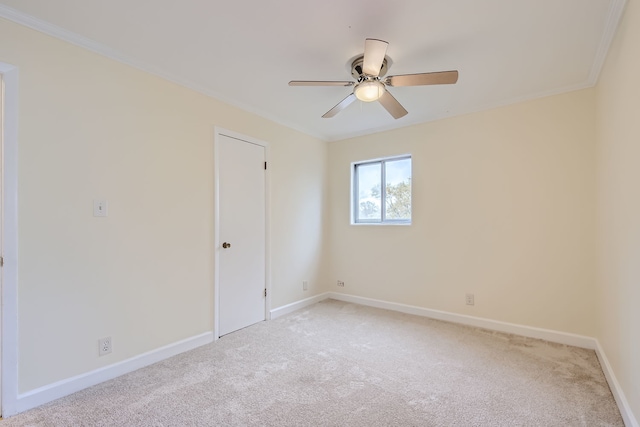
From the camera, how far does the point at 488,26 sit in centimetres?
188

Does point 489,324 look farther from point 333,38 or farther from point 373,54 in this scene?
point 333,38

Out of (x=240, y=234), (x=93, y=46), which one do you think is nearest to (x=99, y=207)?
(x=93, y=46)

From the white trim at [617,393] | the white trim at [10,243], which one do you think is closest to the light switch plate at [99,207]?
the white trim at [10,243]

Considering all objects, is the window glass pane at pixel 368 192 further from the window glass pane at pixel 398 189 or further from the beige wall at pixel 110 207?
the beige wall at pixel 110 207

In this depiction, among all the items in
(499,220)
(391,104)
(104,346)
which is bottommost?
(104,346)

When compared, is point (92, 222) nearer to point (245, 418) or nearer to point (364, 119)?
point (245, 418)

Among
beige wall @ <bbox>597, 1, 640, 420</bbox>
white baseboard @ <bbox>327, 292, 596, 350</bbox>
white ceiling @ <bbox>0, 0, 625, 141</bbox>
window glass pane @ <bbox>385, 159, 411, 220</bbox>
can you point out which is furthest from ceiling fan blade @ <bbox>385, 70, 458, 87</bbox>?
white baseboard @ <bbox>327, 292, 596, 350</bbox>

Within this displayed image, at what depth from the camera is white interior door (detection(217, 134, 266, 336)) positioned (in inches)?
118

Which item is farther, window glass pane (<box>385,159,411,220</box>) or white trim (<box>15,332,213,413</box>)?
window glass pane (<box>385,159,411,220</box>)

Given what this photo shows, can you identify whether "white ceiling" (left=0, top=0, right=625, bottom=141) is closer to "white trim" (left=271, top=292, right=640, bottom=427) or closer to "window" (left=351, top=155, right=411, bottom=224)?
"window" (left=351, top=155, right=411, bottom=224)

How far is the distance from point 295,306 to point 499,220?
8.43 ft

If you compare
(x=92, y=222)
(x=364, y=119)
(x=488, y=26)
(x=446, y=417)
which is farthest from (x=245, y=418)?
(x=364, y=119)

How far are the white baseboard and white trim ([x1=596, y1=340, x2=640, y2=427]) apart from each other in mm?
235

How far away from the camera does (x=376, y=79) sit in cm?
212
